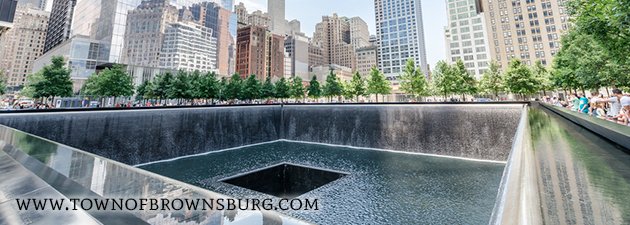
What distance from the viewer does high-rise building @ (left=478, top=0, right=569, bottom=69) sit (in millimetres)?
57062

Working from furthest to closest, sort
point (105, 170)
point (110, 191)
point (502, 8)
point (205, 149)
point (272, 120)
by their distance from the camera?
1. point (502, 8)
2. point (272, 120)
3. point (205, 149)
4. point (105, 170)
5. point (110, 191)

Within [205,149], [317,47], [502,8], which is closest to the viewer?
[205,149]

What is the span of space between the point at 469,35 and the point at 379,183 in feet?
251

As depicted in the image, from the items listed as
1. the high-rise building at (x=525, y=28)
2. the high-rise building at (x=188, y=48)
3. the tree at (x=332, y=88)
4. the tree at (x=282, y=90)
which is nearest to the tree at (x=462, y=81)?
the tree at (x=332, y=88)

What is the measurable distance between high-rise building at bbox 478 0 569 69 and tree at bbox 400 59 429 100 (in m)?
41.8

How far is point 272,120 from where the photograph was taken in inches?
722

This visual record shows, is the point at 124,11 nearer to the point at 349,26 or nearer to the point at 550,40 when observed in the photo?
the point at 550,40

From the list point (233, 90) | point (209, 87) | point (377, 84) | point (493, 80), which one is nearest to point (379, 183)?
point (209, 87)

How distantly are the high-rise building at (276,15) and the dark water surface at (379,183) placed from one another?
11666 centimetres

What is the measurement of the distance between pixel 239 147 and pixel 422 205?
38.4 ft

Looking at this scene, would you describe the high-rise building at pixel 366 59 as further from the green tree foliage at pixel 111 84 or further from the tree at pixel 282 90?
the green tree foliage at pixel 111 84

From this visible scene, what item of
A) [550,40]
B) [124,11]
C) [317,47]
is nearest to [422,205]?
[124,11]

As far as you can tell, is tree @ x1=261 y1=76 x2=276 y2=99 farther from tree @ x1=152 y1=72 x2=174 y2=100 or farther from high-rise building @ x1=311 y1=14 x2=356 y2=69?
high-rise building @ x1=311 y1=14 x2=356 y2=69

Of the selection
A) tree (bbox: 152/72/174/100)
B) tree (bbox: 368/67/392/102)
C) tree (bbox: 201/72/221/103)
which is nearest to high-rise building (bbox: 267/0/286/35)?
tree (bbox: 201/72/221/103)
